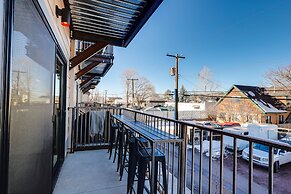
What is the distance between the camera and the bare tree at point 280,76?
1517 centimetres

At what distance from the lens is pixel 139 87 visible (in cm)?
2420

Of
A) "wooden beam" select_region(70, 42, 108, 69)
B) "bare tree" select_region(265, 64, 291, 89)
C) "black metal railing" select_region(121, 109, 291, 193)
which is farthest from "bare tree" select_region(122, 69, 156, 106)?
"black metal railing" select_region(121, 109, 291, 193)

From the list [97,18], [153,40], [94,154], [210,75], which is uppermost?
[153,40]

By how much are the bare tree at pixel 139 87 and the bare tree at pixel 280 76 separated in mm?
14035

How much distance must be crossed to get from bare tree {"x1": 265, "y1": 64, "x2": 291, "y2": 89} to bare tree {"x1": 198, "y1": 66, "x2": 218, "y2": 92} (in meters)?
5.08

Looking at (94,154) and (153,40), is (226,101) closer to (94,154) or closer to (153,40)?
(153,40)

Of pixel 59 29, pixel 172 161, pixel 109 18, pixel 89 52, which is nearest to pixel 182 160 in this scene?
pixel 172 161

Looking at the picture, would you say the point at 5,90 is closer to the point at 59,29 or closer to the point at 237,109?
the point at 59,29

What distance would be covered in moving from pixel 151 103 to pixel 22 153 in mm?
26956

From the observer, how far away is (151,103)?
28.0m

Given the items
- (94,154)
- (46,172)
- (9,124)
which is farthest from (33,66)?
(94,154)

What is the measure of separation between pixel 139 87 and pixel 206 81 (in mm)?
8698

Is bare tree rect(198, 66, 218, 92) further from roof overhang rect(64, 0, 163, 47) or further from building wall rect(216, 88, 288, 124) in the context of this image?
roof overhang rect(64, 0, 163, 47)

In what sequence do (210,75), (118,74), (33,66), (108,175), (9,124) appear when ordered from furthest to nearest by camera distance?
(118,74)
(210,75)
(108,175)
(33,66)
(9,124)
